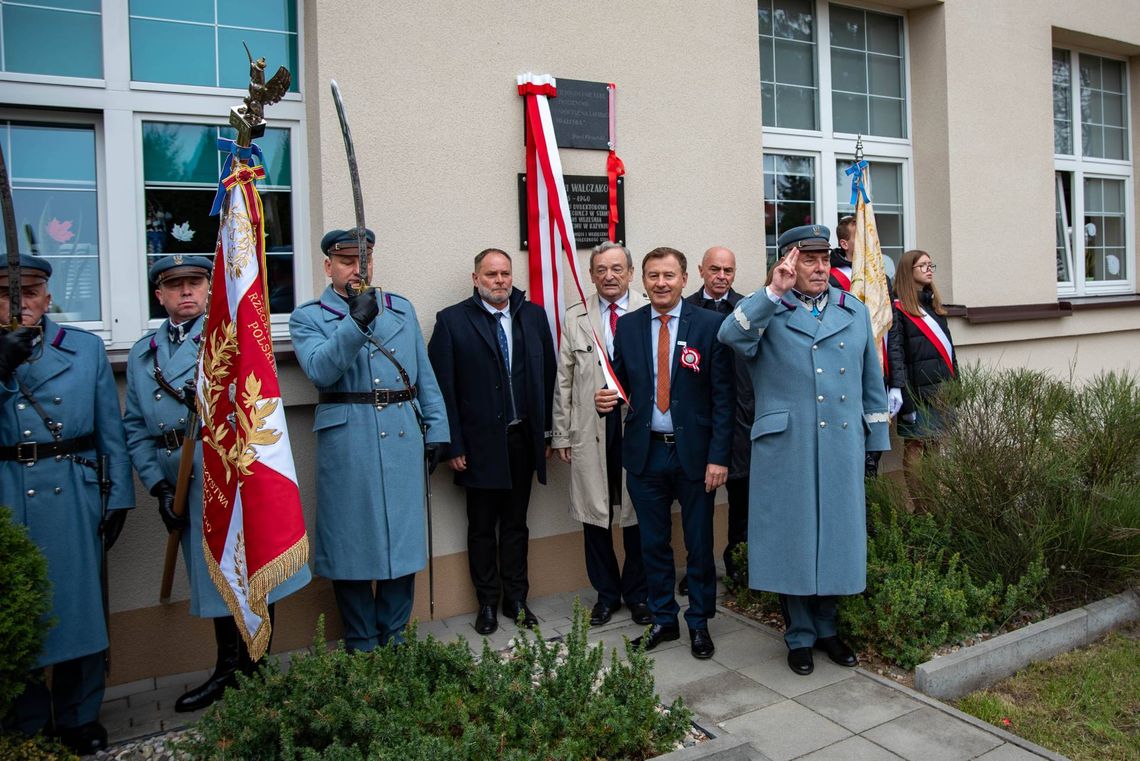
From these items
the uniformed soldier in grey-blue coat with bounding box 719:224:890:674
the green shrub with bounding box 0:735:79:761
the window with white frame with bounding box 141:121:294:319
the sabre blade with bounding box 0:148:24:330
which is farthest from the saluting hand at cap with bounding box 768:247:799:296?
the green shrub with bounding box 0:735:79:761

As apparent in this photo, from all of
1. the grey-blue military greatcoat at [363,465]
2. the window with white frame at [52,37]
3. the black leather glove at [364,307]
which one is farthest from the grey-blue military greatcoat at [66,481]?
the window with white frame at [52,37]

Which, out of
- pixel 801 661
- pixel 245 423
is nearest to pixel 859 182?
pixel 801 661

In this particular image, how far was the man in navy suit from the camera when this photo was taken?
4195 mm

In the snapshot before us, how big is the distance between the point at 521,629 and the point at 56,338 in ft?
7.40

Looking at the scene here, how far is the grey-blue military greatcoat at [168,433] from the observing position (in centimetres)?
369

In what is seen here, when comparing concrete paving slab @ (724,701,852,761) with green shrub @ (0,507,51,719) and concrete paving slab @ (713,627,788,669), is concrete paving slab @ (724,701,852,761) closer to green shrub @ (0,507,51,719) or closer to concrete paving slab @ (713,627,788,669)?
concrete paving slab @ (713,627,788,669)

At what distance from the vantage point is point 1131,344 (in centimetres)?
851

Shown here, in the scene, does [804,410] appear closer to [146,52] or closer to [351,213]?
[351,213]

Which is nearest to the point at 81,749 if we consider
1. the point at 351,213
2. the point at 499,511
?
the point at 499,511

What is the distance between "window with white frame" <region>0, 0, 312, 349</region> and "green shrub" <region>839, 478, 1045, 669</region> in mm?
3873

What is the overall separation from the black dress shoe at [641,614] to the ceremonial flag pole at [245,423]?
2.13 meters

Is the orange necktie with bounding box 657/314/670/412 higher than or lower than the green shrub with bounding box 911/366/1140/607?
higher

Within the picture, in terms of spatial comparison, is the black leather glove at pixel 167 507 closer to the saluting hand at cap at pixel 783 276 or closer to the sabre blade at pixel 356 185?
the sabre blade at pixel 356 185

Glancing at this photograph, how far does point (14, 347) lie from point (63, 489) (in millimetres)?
642
